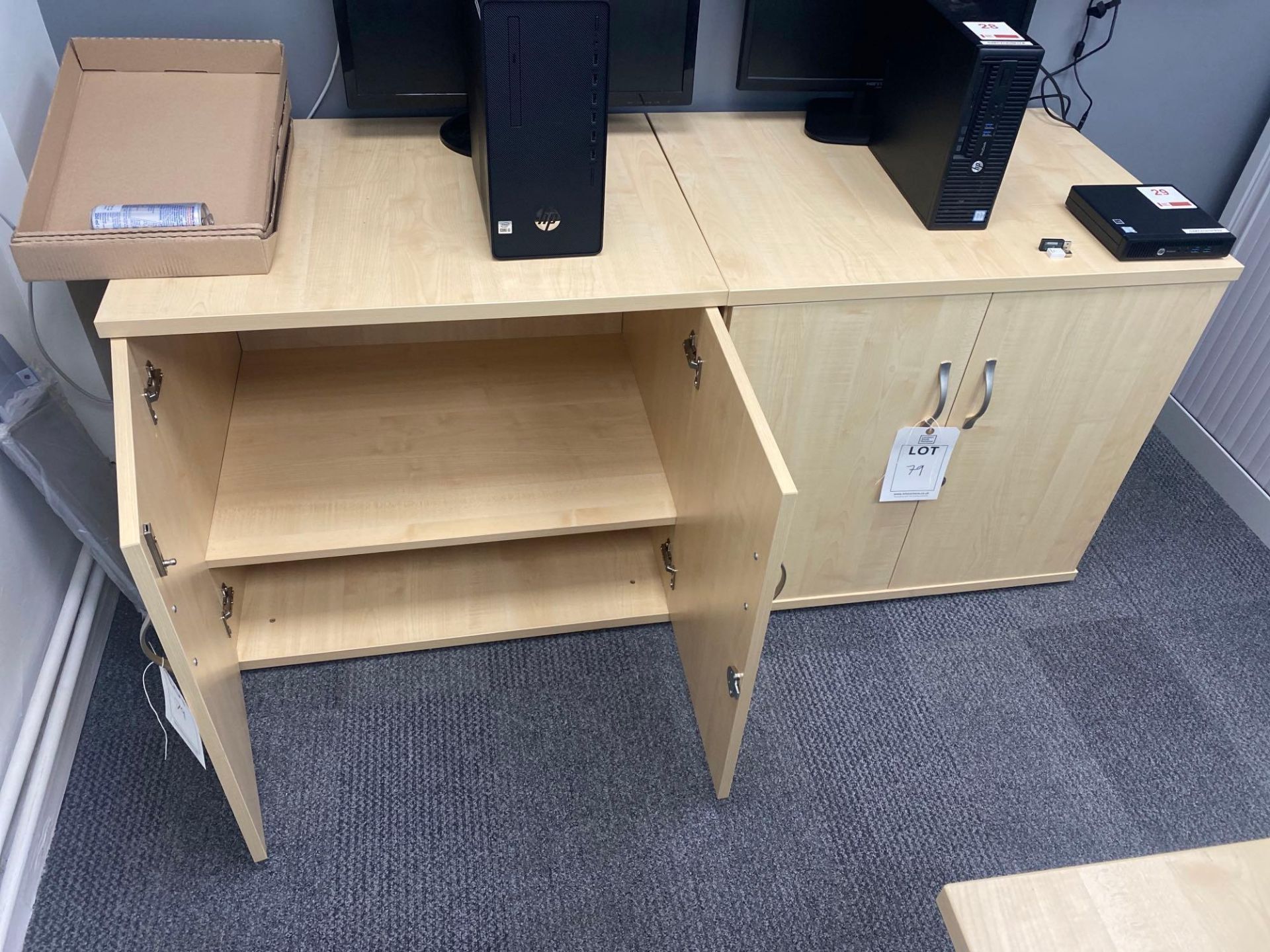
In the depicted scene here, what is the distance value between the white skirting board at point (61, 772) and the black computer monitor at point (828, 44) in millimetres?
1369

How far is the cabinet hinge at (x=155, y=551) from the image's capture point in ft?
3.21

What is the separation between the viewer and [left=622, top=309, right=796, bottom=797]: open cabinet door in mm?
1070

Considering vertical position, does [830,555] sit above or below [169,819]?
above

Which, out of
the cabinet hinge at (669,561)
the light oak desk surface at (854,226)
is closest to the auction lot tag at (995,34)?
the light oak desk surface at (854,226)

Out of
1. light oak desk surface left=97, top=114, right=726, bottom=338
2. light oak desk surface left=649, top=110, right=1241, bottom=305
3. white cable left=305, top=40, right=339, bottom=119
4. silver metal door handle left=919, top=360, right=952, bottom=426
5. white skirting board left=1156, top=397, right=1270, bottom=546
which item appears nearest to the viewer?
light oak desk surface left=97, top=114, right=726, bottom=338

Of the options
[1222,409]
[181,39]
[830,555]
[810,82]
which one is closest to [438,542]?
[830,555]

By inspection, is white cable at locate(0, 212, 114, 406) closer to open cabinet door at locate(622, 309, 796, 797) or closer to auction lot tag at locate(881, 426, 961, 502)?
open cabinet door at locate(622, 309, 796, 797)

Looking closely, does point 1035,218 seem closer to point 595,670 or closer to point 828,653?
point 828,653

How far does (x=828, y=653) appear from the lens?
1.62m

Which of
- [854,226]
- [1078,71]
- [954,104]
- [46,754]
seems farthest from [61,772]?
[1078,71]

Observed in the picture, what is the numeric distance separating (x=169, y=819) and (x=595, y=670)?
0.67 metres

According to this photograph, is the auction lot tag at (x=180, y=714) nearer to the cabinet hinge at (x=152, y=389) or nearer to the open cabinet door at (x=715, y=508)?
the cabinet hinge at (x=152, y=389)

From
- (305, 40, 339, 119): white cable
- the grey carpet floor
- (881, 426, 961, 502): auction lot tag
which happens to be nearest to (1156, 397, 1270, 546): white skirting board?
the grey carpet floor

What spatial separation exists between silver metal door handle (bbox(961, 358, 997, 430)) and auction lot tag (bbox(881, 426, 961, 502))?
0.11ft
